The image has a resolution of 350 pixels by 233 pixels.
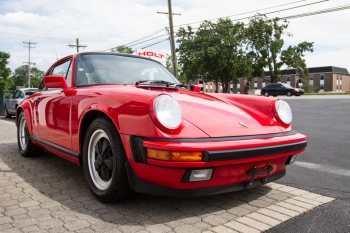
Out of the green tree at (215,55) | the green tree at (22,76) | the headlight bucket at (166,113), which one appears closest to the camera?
the headlight bucket at (166,113)

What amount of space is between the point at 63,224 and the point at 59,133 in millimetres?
1394

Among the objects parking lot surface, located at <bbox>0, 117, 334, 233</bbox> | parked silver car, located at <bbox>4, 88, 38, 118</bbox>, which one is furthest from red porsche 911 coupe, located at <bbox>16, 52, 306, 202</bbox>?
parked silver car, located at <bbox>4, 88, 38, 118</bbox>

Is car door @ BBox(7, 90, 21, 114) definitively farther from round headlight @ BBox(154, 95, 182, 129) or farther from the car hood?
round headlight @ BBox(154, 95, 182, 129)

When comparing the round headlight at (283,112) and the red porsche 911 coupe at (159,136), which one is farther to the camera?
the round headlight at (283,112)

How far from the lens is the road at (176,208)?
2.30 meters

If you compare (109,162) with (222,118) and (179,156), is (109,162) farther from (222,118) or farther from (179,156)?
(222,118)

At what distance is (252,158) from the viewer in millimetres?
2402

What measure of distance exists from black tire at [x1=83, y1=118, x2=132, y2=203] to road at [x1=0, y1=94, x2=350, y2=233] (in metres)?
0.13

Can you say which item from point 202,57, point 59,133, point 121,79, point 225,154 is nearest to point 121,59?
point 121,79

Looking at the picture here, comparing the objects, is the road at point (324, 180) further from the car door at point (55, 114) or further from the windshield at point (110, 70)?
the car door at point (55, 114)

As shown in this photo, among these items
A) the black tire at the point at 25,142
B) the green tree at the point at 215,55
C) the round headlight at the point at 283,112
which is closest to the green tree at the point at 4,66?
the green tree at the point at 215,55

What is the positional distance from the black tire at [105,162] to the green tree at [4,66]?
192 feet

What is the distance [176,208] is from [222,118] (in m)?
0.86

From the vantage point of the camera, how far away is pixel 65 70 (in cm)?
391
